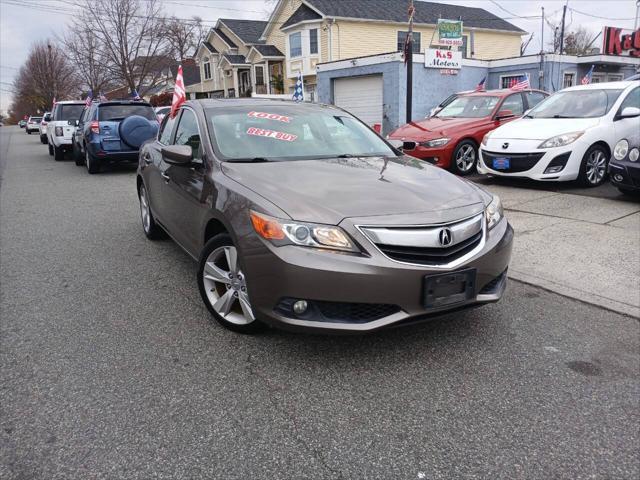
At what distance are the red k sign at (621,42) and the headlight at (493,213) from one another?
26387 mm

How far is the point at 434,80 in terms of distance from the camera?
20.2m

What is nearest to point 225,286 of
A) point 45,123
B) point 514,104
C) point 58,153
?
point 514,104

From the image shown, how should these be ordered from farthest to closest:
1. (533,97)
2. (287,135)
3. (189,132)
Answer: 1. (533,97)
2. (189,132)
3. (287,135)

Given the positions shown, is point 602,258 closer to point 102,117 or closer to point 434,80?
point 102,117

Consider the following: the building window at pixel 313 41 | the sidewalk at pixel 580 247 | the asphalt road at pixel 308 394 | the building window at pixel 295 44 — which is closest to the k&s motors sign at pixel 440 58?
the building window at pixel 313 41

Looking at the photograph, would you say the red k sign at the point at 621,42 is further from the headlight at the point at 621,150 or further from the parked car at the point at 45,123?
the parked car at the point at 45,123

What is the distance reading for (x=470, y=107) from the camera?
11.3 meters

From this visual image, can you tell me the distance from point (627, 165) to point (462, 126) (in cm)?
371

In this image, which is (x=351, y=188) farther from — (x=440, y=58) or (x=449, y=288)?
(x=440, y=58)

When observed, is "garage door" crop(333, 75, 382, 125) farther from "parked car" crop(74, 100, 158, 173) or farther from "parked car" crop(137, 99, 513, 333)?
"parked car" crop(137, 99, 513, 333)

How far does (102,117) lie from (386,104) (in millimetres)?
10630

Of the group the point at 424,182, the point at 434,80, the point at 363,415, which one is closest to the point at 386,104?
the point at 434,80

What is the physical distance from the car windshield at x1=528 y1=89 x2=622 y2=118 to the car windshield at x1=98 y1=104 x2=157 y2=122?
8.92 metres

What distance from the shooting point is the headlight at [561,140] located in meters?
8.32
